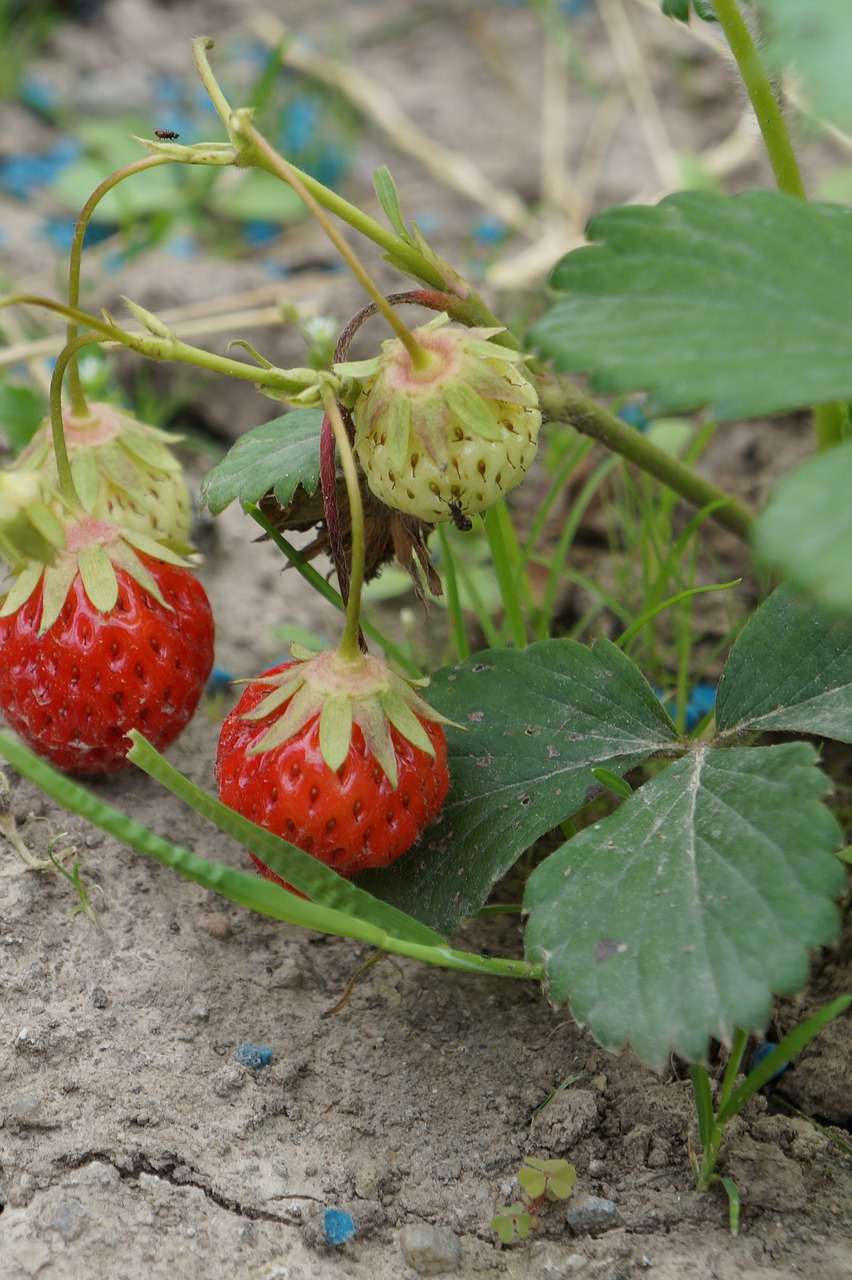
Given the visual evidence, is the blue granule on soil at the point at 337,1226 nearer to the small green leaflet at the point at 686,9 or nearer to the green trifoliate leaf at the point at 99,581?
the green trifoliate leaf at the point at 99,581

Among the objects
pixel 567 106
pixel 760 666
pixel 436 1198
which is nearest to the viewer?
pixel 436 1198

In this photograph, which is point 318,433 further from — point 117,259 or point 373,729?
point 117,259

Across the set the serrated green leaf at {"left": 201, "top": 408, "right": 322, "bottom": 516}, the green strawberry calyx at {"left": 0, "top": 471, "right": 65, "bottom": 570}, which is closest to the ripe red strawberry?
the serrated green leaf at {"left": 201, "top": 408, "right": 322, "bottom": 516}

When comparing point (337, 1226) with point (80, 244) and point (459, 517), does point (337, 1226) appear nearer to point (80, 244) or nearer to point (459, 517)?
A: point (459, 517)

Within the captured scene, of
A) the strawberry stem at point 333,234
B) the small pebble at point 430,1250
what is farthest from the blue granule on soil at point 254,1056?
the strawberry stem at point 333,234

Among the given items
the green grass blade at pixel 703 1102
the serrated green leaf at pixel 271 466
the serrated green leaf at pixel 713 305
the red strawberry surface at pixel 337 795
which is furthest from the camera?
the serrated green leaf at pixel 271 466

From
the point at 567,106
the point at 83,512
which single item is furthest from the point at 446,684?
the point at 567,106

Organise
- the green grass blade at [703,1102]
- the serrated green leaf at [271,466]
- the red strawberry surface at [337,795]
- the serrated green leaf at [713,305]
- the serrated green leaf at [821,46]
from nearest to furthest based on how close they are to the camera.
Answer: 1. the serrated green leaf at [821,46]
2. the serrated green leaf at [713,305]
3. the green grass blade at [703,1102]
4. the red strawberry surface at [337,795]
5. the serrated green leaf at [271,466]

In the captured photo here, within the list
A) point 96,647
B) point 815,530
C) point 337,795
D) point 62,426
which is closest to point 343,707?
point 337,795
